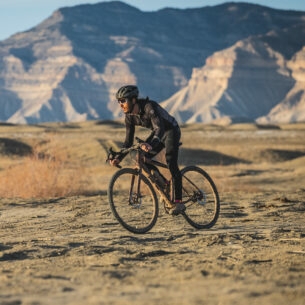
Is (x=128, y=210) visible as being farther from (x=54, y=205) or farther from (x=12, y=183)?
(x=12, y=183)

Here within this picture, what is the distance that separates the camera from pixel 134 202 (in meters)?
8.75

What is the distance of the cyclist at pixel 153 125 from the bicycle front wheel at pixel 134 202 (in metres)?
0.25

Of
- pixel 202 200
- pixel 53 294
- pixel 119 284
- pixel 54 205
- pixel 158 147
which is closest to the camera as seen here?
pixel 53 294

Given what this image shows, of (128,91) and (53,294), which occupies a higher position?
(128,91)

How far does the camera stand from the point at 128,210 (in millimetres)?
8695

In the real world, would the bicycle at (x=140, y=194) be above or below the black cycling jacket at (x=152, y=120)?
below

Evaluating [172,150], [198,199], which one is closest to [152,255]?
[172,150]

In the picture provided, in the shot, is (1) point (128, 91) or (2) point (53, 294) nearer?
(2) point (53, 294)

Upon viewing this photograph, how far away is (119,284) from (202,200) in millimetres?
4355

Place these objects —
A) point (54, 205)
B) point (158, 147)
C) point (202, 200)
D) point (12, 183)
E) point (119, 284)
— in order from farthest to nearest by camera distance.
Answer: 1. point (12, 183)
2. point (54, 205)
3. point (202, 200)
4. point (158, 147)
5. point (119, 284)

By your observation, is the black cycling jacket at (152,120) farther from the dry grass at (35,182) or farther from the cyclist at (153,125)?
the dry grass at (35,182)

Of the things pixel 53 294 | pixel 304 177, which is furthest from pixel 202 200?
pixel 304 177

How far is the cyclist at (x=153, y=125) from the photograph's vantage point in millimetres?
8203

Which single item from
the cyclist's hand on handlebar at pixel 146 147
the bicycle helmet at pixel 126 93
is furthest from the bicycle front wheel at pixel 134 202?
the bicycle helmet at pixel 126 93
